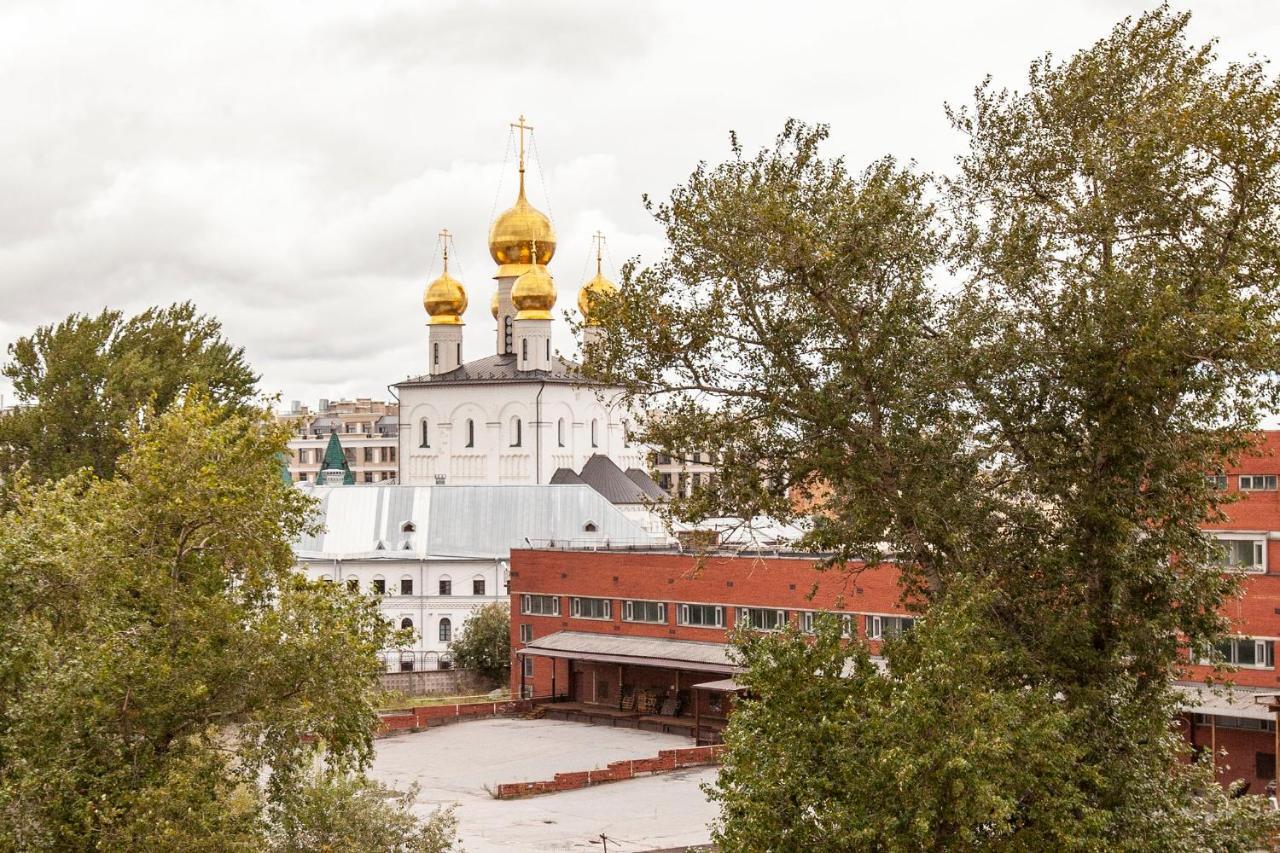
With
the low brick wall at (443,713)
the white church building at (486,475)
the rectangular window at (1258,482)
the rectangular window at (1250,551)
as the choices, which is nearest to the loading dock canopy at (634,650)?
the low brick wall at (443,713)

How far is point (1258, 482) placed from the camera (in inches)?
1467

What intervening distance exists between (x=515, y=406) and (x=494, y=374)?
2.85 m

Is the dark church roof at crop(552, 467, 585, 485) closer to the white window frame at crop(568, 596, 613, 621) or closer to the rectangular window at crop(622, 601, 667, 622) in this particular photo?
the white window frame at crop(568, 596, 613, 621)

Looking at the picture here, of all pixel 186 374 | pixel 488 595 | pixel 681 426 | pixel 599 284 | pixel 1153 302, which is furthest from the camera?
pixel 599 284

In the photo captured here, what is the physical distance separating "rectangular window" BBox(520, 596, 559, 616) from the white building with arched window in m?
8.38

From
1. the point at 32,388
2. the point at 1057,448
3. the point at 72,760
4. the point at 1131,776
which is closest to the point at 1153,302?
the point at 1057,448

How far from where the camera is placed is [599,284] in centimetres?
8519

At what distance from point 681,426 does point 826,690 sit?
12.1ft

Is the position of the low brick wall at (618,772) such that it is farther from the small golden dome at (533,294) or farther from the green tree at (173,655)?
the small golden dome at (533,294)

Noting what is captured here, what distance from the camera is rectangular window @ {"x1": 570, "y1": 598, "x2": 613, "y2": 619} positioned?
2169 inches

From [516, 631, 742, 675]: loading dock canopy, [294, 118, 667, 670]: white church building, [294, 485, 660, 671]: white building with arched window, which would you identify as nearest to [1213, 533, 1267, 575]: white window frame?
[516, 631, 742, 675]: loading dock canopy

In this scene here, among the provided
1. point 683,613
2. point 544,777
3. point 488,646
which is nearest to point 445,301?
point 488,646

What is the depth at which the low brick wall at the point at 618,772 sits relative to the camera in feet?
129

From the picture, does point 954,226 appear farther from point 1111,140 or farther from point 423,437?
point 423,437
